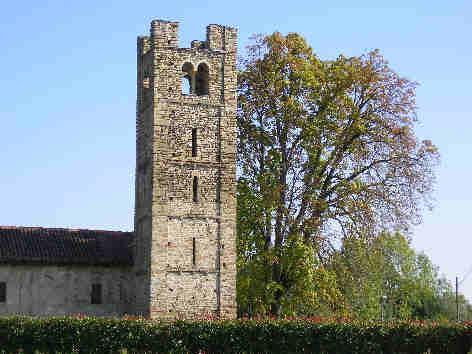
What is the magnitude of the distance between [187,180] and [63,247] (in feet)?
22.6

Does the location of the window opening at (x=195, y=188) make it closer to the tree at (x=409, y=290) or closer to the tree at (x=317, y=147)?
the tree at (x=317, y=147)

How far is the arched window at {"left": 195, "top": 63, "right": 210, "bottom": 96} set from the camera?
131ft

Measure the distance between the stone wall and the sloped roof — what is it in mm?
456

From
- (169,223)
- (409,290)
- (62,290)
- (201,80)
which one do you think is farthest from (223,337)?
(409,290)

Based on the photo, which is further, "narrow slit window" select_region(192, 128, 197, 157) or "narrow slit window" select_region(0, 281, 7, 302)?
"narrow slit window" select_region(192, 128, 197, 157)

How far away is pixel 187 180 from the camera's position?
38.2 m

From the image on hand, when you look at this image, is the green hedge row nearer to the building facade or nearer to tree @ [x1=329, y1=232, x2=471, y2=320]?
the building facade

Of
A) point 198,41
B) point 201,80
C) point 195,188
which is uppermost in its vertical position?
point 198,41

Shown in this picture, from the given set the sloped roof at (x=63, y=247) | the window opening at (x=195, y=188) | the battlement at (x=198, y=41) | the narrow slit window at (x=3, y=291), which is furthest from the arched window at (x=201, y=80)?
the narrow slit window at (x=3, y=291)

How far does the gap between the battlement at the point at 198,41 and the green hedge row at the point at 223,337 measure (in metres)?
13.9

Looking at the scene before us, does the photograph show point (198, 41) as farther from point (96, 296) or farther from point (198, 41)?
point (96, 296)

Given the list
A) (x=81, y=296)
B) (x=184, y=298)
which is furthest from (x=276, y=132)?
(x=81, y=296)

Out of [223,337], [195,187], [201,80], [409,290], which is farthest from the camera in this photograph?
[409,290]

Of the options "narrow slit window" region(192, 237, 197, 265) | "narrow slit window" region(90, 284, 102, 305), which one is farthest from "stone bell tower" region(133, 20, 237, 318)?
"narrow slit window" region(90, 284, 102, 305)
